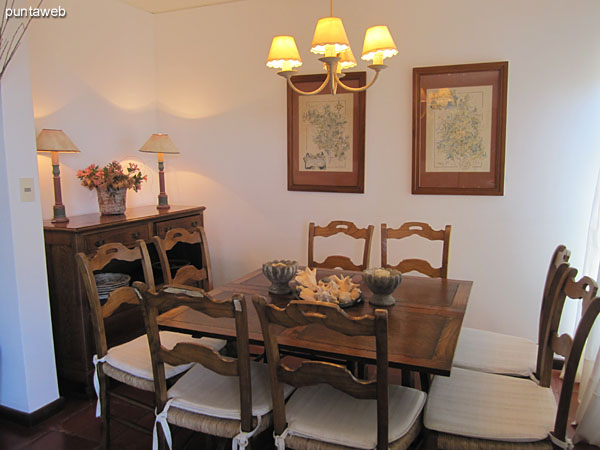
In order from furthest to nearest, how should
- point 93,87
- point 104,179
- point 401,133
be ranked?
point 93,87
point 401,133
point 104,179

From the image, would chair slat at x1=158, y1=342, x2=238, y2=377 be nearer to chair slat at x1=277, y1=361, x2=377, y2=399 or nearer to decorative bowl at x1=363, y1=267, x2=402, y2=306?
chair slat at x1=277, y1=361, x2=377, y2=399

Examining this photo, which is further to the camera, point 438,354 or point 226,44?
point 226,44

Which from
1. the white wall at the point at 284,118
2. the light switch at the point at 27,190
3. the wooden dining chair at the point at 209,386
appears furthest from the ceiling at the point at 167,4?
the wooden dining chair at the point at 209,386

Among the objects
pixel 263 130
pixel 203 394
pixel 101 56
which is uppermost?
pixel 101 56

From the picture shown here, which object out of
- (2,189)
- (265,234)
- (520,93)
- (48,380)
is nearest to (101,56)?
(2,189)

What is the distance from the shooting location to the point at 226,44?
3705mm

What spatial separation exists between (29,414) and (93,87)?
2208 mm

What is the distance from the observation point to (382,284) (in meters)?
2.05

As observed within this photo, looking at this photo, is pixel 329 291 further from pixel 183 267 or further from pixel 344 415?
pixel 183 267

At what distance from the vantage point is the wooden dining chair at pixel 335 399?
1432 millimetres

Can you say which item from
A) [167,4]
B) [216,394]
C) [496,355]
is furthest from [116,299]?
[167,4]

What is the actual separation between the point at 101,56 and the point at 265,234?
1815mm

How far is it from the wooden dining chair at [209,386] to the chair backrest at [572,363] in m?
0.97

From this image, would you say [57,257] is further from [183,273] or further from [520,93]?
[520,93]
